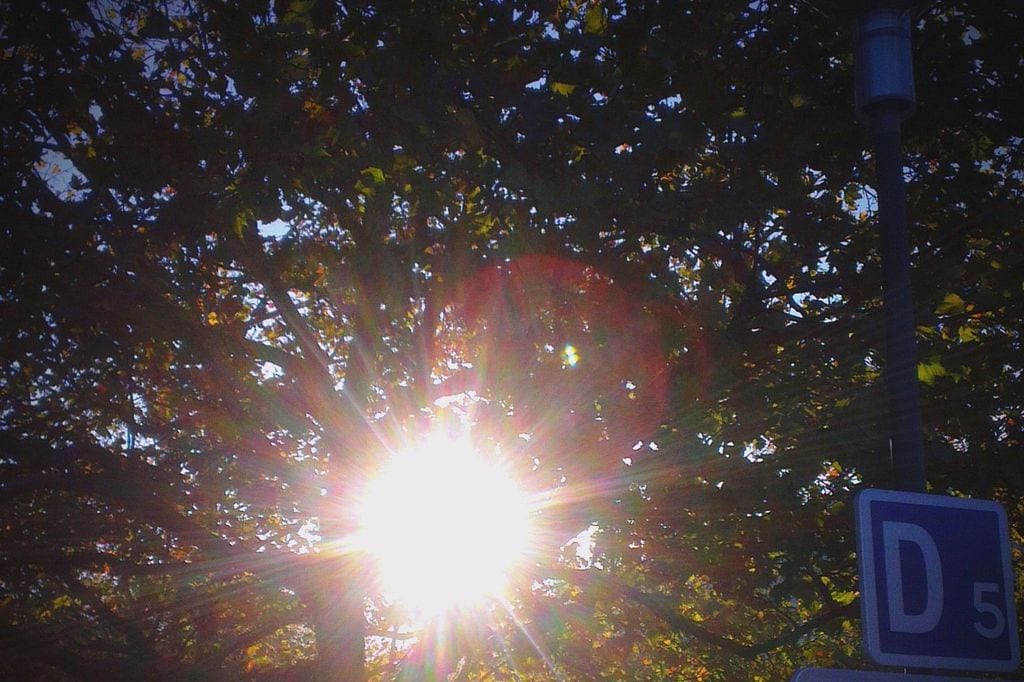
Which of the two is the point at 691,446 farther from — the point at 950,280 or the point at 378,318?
the point at 378,318

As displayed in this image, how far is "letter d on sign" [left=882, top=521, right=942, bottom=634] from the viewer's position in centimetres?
347

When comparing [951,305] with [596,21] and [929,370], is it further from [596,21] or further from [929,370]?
[596,21]

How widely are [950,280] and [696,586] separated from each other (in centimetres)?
451

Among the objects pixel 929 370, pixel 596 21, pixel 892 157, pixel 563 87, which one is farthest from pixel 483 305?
pixel 892 157

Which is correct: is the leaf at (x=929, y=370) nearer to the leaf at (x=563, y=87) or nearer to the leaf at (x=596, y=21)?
the leaf at (x=563, y=87)

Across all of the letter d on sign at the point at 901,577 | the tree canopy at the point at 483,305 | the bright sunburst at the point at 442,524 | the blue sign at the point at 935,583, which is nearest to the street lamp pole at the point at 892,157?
the blue sign at the point at 935,583

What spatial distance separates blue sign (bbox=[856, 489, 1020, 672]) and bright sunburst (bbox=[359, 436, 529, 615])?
6069mm

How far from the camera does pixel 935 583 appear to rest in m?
3.56

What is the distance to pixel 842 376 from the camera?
8844 mm

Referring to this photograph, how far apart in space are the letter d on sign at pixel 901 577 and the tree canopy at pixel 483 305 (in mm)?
3708

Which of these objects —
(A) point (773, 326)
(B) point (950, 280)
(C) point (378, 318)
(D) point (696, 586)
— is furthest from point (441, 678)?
(B) point (950, 280)

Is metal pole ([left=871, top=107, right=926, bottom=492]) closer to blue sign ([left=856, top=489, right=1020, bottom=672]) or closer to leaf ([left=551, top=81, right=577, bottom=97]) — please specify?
blue sign ([left=856, top=489, right=1020, bottom=672])

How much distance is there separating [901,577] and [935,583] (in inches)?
5.9

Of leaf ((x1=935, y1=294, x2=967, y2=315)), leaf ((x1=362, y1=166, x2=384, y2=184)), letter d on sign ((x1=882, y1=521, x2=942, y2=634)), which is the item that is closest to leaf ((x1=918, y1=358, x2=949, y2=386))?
leaf ((x1=935, y1=294, x2=967, y2=315))
